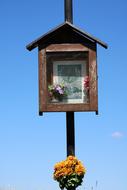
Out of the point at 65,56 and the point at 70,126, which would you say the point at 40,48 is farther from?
the point at 70,126

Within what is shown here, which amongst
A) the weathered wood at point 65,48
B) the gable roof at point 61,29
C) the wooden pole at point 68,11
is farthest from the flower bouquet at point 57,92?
the wooden pole at point 68,11

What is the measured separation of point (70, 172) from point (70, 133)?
53 centimetres

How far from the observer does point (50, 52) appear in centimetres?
789

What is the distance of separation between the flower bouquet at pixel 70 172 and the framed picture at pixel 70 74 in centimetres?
100

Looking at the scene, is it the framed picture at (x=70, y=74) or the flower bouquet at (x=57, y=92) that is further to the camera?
the framed picture at (x=70, y=74)

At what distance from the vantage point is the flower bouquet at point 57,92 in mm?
7754

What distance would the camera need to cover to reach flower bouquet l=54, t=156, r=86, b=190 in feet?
23.9

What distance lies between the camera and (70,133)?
7547mm

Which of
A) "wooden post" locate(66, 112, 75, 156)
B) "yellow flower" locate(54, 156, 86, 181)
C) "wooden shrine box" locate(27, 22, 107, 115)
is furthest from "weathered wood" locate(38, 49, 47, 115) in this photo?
"yellow flower" locate(54, 156, 86, 181)

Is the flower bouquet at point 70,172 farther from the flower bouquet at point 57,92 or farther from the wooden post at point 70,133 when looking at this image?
the flower bouquet at point 57,92

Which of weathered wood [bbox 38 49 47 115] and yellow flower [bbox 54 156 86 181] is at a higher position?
weathered wood [bbox 38 49 47 115]

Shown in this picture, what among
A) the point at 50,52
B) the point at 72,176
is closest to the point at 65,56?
the point at 50,52

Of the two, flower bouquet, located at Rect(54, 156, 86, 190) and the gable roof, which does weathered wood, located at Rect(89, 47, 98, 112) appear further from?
flower bouquet, located at Rect(54, 156, 86, 190)

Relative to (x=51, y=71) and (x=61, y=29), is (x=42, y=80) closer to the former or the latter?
(x=51, y=71)
